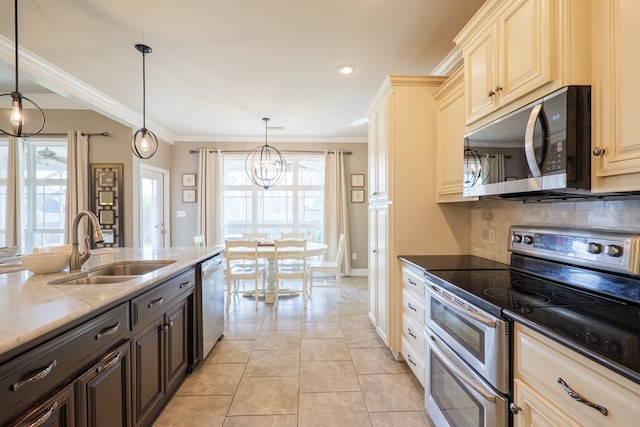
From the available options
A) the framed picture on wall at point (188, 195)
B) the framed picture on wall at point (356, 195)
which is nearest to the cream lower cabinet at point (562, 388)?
the framed picture on wall at point (356, 195)

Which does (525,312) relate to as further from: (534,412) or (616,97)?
(616,97)

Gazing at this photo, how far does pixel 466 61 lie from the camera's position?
1803 millimetres

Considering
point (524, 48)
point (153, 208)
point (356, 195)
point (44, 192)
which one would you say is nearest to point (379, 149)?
point (524, 48)

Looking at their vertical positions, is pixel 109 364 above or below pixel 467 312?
below

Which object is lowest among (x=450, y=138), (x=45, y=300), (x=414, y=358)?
(x=414, y=358)

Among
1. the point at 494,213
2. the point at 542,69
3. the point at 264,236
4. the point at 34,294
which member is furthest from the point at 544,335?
the point at 264,236

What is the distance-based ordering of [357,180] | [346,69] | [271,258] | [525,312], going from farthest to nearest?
1. [357,180]
2. [271,258]
3. [346,69]
4. [525,312]

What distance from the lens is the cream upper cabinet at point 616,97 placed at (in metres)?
0.95

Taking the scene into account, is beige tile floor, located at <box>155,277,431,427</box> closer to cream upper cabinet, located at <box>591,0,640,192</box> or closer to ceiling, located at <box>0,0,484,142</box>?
cream upper cabinet, located at <box>591,0,640,192</box>

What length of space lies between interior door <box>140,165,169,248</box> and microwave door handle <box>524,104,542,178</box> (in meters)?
4.91

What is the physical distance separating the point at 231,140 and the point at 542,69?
5.16 metres

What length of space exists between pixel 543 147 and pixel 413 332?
1.49m

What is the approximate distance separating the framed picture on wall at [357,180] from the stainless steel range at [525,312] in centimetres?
393

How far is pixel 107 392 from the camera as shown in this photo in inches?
50.6
